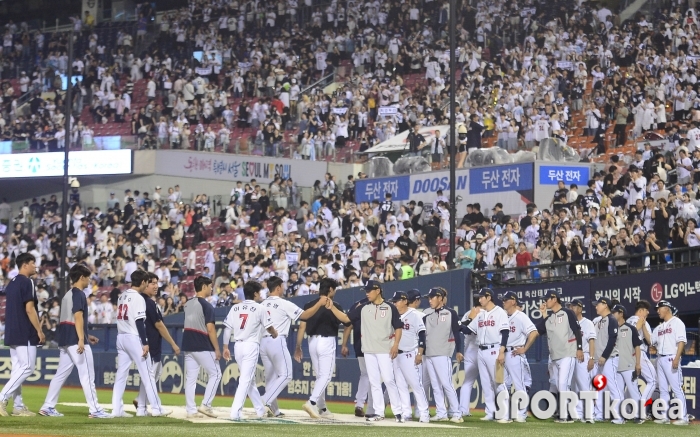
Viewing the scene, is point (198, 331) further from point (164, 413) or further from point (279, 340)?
point (164, 413)

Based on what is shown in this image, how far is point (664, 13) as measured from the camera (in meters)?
37.3

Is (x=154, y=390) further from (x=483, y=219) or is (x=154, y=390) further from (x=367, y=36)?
(x=367, y=36)

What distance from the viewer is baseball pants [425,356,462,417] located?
1731 cm

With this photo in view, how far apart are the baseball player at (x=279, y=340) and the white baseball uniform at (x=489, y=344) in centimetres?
251

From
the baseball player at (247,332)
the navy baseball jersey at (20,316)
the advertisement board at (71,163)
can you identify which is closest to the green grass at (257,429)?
the baseball player at (247,332)

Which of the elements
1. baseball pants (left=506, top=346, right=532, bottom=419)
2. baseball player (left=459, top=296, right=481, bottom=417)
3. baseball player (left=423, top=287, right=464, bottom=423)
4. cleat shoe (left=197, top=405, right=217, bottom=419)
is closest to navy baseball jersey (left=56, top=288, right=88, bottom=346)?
cleat shoe (left=197, top=405, right=217, bottom=419)

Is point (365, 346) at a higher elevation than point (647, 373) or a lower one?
higher

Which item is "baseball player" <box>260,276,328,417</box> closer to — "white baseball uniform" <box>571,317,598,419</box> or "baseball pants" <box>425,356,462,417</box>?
"baseball pants" <box>425,356,462,417</box>

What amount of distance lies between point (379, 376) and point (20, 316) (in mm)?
4722

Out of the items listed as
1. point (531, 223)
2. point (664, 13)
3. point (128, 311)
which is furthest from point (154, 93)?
point (128, 311)

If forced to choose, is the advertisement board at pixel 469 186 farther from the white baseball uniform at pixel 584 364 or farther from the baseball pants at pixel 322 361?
the baseball pants at pixel 322 361

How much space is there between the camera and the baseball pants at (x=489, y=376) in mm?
17688

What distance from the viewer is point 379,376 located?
16.8 meters

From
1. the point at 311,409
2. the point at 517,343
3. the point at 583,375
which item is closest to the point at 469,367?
the point at 517,343
